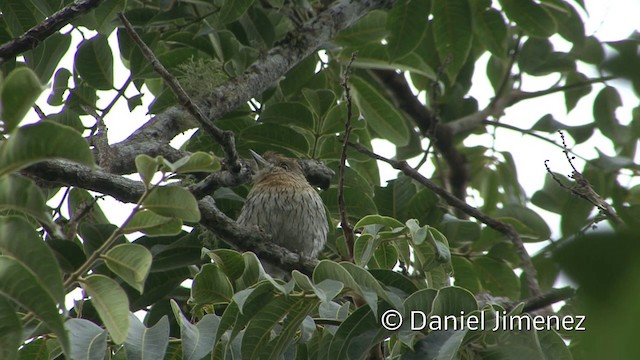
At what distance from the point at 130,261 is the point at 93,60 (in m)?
2.13

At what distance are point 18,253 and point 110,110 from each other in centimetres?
222

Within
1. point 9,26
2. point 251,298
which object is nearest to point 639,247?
point 251,298

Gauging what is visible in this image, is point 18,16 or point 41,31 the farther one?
point 18,16

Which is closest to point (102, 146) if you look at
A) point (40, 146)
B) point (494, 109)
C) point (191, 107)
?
point (191, 107)

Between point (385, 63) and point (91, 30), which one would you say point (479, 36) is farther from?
point (91, 30)

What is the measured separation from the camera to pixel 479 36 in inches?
172

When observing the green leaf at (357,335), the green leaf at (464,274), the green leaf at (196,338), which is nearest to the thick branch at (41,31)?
the green leaf at (196,338)

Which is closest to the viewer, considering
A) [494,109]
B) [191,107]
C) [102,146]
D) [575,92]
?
[191,107]

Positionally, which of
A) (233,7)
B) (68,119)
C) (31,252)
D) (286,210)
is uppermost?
(233,7)

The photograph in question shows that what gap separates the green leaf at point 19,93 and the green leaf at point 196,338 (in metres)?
0.86

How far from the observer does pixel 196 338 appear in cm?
200

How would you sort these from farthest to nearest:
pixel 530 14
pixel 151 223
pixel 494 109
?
pixel 494 109, pixel 530 14, pixel 151 223

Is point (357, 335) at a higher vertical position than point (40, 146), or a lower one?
lower

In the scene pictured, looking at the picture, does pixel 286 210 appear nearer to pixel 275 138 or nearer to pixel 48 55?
pixel 275 138
